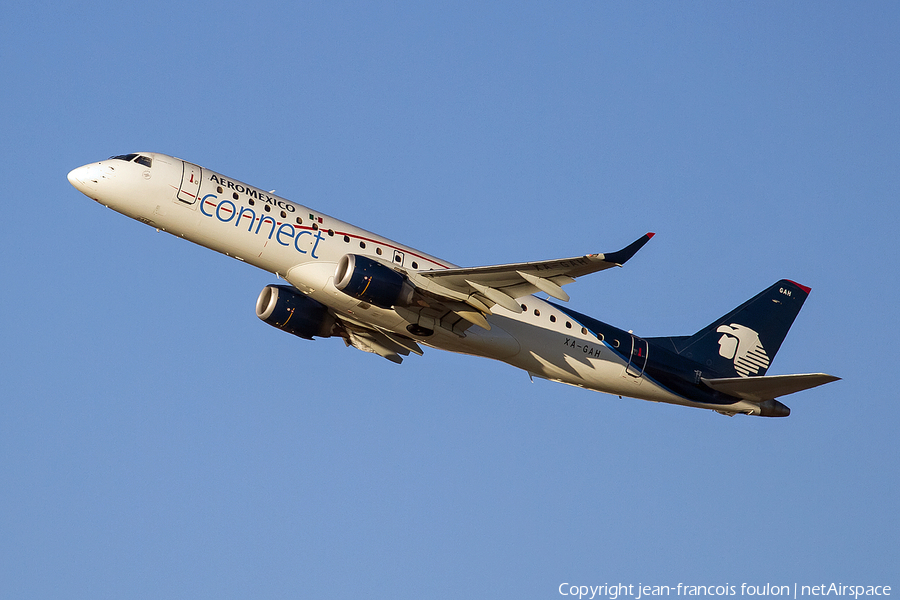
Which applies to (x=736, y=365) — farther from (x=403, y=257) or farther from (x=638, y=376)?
(x=403, y=257)

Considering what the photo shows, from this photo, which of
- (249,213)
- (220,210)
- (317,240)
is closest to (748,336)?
(317,240)

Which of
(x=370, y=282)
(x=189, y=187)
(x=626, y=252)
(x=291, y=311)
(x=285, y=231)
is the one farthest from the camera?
(x=291, y=311)

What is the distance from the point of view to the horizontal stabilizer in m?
39.7

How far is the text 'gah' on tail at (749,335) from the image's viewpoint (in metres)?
47.1

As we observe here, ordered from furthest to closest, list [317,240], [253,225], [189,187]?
[317,240]
[253,225]
[189,187]

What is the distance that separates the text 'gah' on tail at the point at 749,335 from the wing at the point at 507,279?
12.5 metres

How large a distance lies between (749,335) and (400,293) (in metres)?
20.3

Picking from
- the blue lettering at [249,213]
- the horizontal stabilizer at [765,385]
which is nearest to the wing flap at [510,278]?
the blue lettering at [249,213]

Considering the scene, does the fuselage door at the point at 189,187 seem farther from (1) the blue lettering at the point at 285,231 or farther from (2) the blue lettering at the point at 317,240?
(2) the blue lettering at the point at 317,240

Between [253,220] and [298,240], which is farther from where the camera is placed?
[298,240]

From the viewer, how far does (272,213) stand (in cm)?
3816

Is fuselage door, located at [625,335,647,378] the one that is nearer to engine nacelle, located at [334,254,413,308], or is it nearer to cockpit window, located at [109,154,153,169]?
engine nacelle, located at [334,254,413,308]

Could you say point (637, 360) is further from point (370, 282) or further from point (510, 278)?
point (370, 282)

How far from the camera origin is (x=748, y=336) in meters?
48.8
